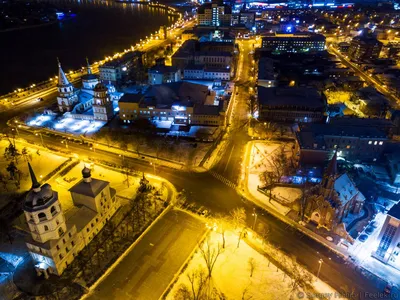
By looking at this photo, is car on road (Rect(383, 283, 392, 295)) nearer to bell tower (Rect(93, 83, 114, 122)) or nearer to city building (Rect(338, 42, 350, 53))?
bell tower (Rect(93, 83, 114, 122))

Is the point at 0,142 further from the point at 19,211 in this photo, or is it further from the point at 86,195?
the point at 86,195

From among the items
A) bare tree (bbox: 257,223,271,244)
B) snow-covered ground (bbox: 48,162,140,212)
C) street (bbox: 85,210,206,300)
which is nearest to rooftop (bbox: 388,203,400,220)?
bare tree (bbox: 257,223,271,244)

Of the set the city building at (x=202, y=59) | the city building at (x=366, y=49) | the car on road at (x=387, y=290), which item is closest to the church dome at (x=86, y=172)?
the car on road at (x=387, y=290)

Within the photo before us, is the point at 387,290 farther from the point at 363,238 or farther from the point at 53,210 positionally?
the point at 53,210

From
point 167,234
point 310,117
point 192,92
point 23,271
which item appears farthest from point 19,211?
point 310,117

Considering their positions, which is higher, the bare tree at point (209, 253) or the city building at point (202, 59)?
the city building at point (202, 59)

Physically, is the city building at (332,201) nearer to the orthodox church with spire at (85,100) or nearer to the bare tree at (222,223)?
the bare tree at (222,223)
